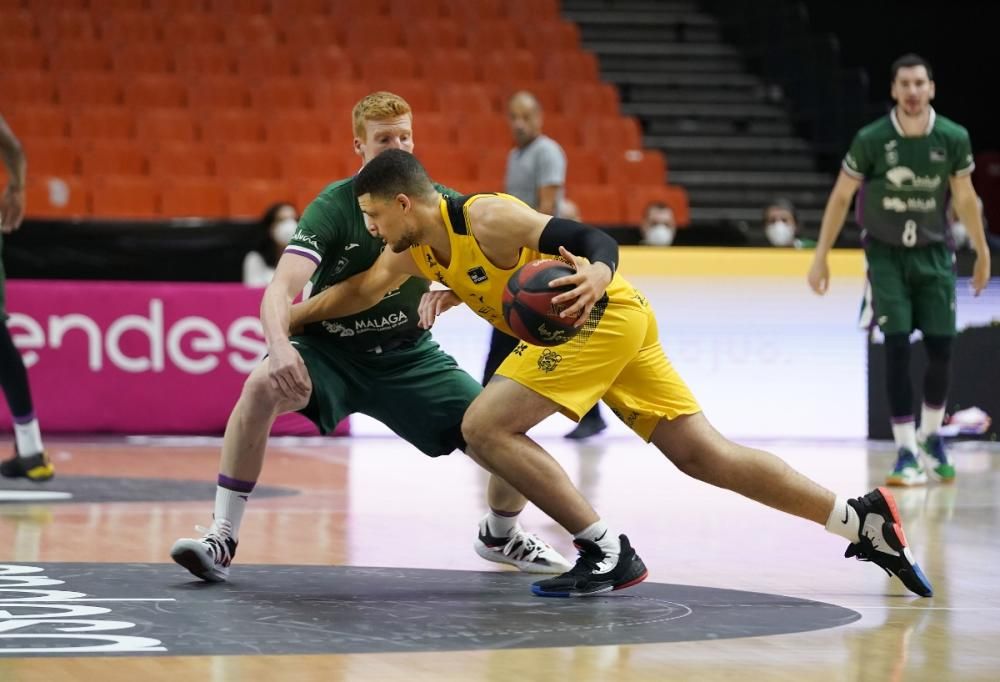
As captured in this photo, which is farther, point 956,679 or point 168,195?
point 168,195

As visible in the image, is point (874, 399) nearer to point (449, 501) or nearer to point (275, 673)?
point (449, 501)

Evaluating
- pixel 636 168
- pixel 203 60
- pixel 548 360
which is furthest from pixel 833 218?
pixel 203 60

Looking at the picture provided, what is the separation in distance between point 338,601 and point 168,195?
28.7 feet

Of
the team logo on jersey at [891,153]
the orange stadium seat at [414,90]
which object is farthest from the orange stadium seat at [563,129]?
the team logo on jersey at [891,153]

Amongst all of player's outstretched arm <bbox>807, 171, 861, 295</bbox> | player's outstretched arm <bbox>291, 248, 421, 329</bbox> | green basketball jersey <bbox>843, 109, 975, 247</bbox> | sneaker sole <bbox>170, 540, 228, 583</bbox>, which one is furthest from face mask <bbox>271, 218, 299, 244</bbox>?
sneaker sole <bbox>170, 540, 228, 583</bbox>

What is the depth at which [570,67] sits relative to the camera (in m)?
15.9

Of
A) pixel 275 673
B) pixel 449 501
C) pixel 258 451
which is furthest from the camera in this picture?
pixel 449 501

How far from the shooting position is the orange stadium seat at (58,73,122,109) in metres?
13.8

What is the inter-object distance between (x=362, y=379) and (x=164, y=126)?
9.03m

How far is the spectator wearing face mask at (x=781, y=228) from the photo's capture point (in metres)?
11.7

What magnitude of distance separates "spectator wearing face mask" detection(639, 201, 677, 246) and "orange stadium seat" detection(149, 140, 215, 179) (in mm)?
3790

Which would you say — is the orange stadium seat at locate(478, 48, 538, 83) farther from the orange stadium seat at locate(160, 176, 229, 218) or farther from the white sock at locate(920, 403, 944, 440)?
the white sock at locate(920, 403, 944, 440)

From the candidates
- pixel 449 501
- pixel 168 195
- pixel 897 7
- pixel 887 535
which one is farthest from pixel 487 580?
pixel 897 7

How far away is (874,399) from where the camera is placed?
1022cm
